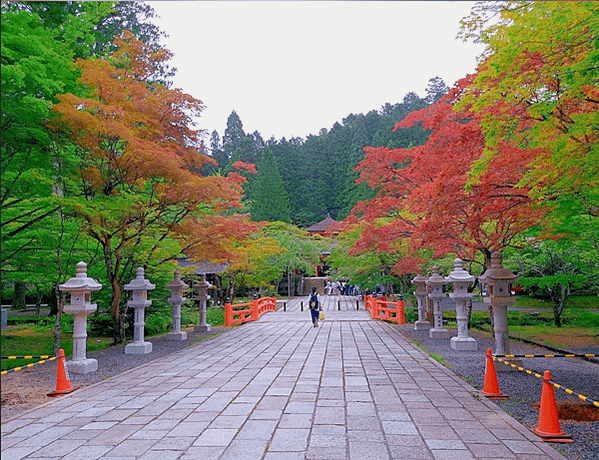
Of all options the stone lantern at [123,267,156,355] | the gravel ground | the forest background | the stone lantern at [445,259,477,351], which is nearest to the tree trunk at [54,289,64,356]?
the forest background

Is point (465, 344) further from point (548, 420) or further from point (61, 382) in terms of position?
point (61, 382)

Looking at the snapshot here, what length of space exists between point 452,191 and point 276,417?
451cm

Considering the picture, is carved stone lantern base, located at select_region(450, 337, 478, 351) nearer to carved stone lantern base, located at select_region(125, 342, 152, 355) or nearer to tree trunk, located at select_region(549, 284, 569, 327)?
tree trunk, located at select_region(549, 284, 569, 327)

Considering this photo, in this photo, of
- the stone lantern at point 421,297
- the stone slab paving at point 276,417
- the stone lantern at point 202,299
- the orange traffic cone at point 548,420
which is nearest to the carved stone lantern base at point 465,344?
the stone slab paving at point 276,417

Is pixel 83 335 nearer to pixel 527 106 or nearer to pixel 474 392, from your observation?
pixel 474 392

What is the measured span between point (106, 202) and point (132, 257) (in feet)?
12.2

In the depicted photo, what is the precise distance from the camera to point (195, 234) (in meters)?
12.1

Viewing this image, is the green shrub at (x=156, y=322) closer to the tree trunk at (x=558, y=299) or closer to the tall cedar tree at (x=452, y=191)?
the tall cedar tree at (x=452, y=191)

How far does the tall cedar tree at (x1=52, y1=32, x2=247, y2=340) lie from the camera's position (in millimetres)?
9047

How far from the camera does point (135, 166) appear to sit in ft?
33.2

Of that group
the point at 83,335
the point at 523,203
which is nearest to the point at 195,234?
the point at 83,335

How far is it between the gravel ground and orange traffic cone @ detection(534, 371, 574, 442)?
112 millimetres

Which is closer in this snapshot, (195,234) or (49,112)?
(49,112)

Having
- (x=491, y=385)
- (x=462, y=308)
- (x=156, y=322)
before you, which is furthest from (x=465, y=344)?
(x=156, y=322)
